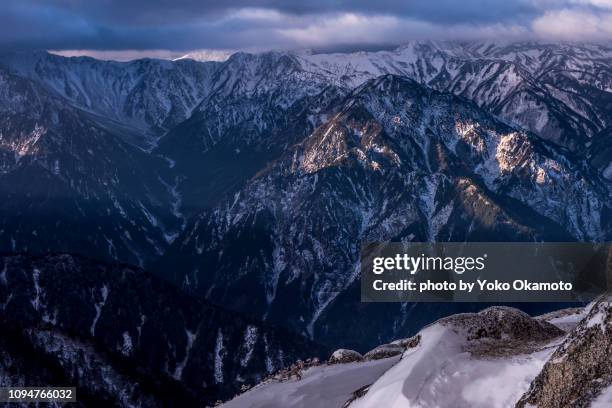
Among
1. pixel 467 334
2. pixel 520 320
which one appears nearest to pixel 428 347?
pixel 467 334

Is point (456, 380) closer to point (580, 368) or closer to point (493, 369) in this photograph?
point (493, 369)

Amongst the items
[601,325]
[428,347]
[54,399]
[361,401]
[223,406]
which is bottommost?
[54,399]

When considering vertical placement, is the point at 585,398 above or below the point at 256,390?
above

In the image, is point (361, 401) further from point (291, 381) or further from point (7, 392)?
point (7, 392)

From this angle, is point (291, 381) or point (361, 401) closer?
point (361, 401)

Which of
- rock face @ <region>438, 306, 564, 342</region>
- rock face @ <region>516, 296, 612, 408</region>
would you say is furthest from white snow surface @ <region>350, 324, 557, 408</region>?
rock face @ <region>516, 296, 612, 408</region>

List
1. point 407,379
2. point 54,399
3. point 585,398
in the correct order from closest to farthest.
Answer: point 585,398 → point 407,379 → point 54,399

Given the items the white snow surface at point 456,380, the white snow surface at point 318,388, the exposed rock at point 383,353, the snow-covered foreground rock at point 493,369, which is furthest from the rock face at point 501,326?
the exposed rock at point 383,353
